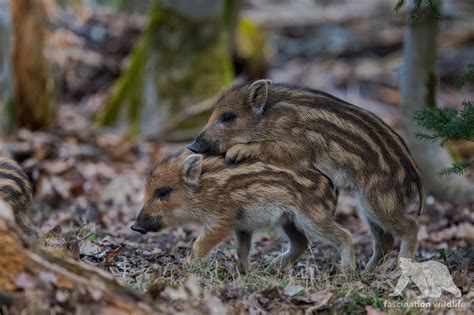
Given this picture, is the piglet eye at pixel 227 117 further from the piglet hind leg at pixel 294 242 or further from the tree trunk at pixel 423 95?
the tree trunk at pixel 423 95

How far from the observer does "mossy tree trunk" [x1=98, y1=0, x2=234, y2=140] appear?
43.6 feet

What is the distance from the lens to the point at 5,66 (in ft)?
42.8

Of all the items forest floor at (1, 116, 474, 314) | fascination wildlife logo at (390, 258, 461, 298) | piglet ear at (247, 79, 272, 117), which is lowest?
forest floor at (1, 116, 474, 314)

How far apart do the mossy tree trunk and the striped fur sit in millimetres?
6469

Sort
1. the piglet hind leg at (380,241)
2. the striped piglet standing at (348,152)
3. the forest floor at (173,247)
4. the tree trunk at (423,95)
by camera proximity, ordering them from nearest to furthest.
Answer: the forest floor at (173,247) → the striped piglet standing at (348,152) → the piglet hind leg at (380,241) → the tree trunk at (423,95)

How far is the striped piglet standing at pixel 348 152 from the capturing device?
698cm

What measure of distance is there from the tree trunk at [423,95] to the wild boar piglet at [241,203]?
3.13m

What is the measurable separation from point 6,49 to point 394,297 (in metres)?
9.13

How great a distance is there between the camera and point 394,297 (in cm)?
571

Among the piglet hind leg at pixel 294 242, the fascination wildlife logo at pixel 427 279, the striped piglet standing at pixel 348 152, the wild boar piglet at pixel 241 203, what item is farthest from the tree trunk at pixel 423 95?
the fascination wildlife logo at pixel 427 279

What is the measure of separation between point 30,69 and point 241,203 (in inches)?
281

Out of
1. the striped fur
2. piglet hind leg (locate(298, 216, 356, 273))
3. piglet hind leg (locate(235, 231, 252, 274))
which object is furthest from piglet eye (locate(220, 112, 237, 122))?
the striped fur

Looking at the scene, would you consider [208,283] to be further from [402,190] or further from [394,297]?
[402,190]

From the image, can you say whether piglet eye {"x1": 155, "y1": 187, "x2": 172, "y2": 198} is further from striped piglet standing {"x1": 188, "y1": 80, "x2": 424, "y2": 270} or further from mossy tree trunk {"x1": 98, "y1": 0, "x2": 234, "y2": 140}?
mossy tree trunk {"x1": 98, "y1": 0, "x2": 234, "y2": 140}
